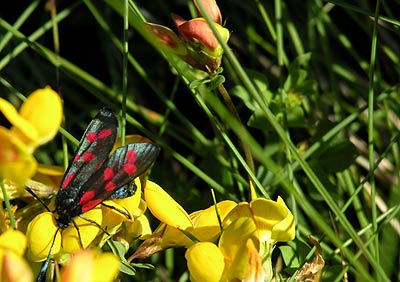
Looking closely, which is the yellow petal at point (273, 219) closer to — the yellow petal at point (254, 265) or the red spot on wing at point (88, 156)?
the yellow petal at point (254, 265)

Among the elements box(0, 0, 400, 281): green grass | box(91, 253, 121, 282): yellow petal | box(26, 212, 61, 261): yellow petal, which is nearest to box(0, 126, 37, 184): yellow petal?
box(91, 253, 121, 282): yellow petal

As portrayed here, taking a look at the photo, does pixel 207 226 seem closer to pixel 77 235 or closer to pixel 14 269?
pixel 77 235

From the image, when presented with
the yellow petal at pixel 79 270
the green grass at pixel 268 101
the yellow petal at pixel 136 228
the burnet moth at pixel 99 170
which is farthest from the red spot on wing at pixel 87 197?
the yellow petal at pixel 79 270

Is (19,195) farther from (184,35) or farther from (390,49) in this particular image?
(390,49)

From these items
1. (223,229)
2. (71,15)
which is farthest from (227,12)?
(223,229)

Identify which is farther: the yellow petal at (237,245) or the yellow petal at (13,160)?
the yellow petal at (237,245)

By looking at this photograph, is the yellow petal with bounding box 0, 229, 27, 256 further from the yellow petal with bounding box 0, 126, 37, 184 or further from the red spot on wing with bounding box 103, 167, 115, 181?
the red spot on wing with bounding box 103, 167, 115, 181

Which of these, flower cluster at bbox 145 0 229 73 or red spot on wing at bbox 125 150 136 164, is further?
flower cluster at bbox 145 0 229 73
